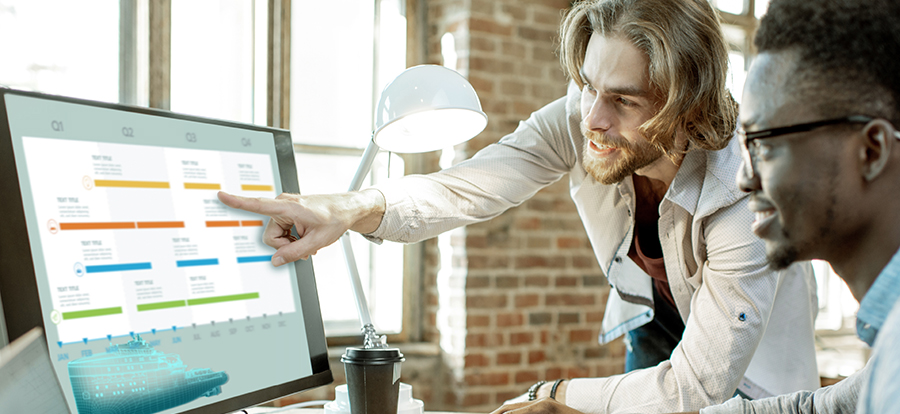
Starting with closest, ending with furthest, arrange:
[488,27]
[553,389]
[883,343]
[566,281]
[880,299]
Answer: [883,343] → [880,299] → [553,389] → [488,27] → [566,281]

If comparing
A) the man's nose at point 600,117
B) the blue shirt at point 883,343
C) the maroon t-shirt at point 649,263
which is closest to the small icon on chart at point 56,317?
the blue shirt at point 883,343

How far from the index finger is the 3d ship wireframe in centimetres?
20

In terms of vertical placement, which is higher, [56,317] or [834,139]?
[834,139]

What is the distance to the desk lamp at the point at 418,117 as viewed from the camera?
1.04 meters

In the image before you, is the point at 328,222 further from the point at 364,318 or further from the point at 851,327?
the point at 851,327

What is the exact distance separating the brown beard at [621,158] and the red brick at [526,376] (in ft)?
5.30

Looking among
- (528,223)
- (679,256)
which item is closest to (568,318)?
(528,223)

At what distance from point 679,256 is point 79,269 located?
1.03 m

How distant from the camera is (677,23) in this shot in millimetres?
1245

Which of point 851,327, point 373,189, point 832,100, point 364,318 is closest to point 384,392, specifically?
point 364,318

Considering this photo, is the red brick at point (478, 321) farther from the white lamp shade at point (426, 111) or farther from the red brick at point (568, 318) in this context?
the white lamp shade at point (426, 111)

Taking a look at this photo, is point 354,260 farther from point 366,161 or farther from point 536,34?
point 536,34

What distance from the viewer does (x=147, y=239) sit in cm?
78

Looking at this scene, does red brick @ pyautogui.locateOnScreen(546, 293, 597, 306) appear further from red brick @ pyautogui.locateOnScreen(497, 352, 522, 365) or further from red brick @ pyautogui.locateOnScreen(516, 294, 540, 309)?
red brick @ pyautogui.locateOnScreen(497, 352, 522, 365)
